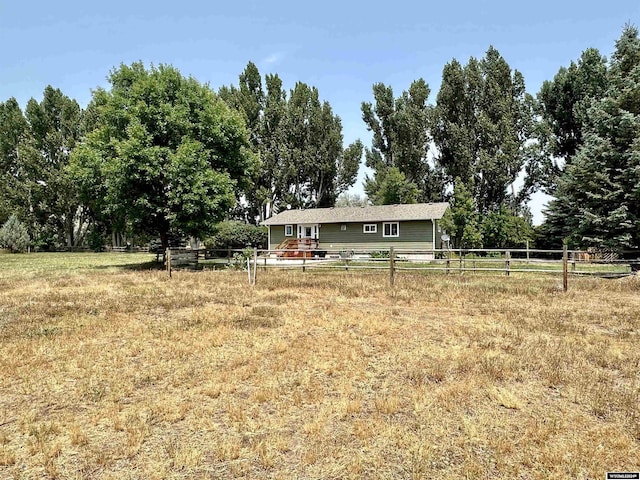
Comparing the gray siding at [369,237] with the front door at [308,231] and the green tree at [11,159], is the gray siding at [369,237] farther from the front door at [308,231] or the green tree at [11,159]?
the green tree at [11,159]

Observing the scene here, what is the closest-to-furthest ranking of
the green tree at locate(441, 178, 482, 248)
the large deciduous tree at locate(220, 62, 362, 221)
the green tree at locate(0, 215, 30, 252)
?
the green tree at locate(441, 178, 482, 248)
the green tree at locate(0, 215, 30, 252)
the large deciduous tree at locate(220, 62, 362, 221)

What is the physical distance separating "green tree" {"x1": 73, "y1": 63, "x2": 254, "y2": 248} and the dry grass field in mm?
11621

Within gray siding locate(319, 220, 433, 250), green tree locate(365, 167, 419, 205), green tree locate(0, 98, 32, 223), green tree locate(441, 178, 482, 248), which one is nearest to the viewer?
gray siding locate(319, 220, 433, 250)

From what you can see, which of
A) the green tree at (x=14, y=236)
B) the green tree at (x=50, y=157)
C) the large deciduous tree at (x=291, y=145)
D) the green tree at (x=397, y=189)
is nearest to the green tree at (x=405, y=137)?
the green tree at (x=397, y=189)

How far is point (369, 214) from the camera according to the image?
3234 cm

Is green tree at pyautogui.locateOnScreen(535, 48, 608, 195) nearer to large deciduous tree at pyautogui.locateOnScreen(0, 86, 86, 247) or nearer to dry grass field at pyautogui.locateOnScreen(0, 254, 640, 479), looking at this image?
dry grass field at pyautogui.locateOnScreen(0, 254, 640, 479)

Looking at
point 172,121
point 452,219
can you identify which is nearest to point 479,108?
point 452,219

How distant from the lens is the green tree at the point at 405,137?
4009 centimetres

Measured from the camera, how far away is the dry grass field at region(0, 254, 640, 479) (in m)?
3.32

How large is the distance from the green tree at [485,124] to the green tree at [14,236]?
4263 cm

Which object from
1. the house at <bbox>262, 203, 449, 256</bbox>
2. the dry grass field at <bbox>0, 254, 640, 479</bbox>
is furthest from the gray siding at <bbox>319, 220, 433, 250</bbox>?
the dry grass field at <bbox>0, 254, 640, 479</bbox>

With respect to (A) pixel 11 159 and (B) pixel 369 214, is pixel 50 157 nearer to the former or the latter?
(A) pixel 11 159

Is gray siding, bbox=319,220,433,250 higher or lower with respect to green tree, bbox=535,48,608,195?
lower

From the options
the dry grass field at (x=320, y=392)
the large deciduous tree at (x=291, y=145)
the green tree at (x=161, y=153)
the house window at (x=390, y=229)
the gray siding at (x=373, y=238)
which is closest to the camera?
the dry grass field at (x=320, y=392)
